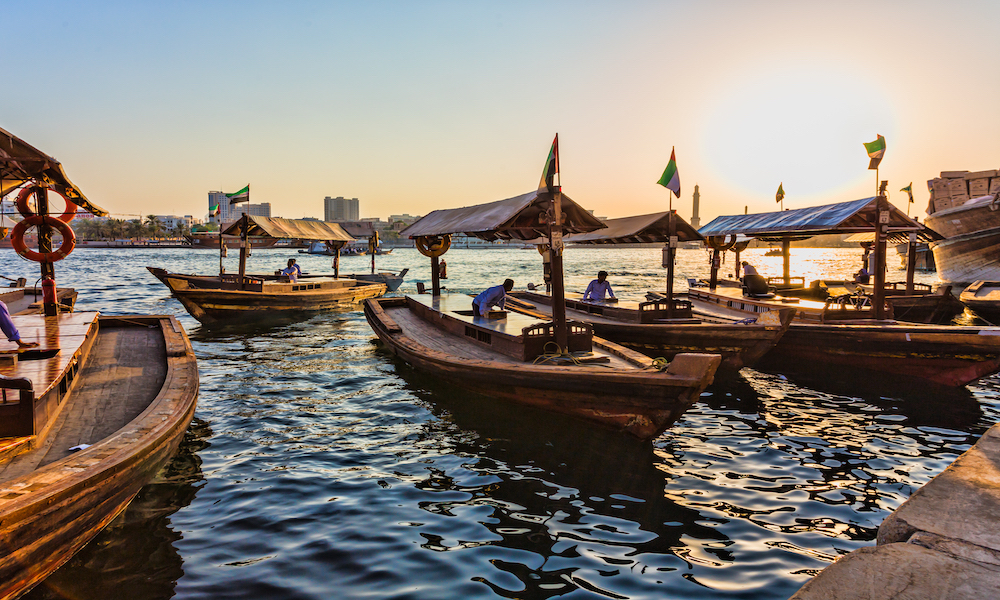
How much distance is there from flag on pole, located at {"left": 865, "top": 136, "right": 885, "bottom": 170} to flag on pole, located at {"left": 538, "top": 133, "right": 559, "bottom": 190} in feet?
29.6

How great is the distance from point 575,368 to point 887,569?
543 centimetres

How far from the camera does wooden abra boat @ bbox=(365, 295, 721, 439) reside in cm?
731

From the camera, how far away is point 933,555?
3119 mm

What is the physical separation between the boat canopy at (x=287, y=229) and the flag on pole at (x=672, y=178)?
618 inches

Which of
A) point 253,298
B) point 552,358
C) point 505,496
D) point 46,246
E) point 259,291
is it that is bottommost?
point 505,496

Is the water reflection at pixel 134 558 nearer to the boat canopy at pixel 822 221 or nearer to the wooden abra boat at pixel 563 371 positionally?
the wooden abra boat at pixel 563 371

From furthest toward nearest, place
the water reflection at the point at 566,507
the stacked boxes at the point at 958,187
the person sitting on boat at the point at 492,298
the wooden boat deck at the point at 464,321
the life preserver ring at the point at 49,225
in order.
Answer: the stacked boxes at the point at 958,187
the person sitting on boat at the point at 492,298
the wooden boat deck at the point at 464,321
the life preserver ring at the point at 49,225
the water reflection at the point at 566,507

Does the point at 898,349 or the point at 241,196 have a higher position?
the point at 241,196

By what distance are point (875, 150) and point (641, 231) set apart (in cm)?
577

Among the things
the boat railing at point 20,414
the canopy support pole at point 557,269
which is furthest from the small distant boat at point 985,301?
the boat railing at point 20,414

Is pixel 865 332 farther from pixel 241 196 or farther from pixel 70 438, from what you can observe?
pixel 241 196

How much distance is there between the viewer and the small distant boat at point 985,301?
1853cm

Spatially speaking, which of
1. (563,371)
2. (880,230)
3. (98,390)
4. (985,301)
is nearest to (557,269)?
(563,371)

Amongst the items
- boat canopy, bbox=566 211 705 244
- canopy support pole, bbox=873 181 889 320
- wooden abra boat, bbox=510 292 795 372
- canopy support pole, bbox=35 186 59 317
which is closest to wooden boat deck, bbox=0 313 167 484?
canopy support pole, bbox=35 186 59 317
